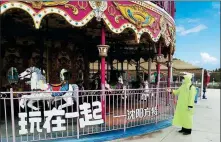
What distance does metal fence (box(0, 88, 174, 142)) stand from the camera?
171 inches

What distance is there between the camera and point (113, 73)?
39.8ft

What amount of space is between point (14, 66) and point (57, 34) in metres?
1.81

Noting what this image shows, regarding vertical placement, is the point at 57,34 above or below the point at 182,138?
above

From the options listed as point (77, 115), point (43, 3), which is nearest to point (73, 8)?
point (43, 3)

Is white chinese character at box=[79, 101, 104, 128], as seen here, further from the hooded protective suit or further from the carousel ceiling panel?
the hooded protective suit

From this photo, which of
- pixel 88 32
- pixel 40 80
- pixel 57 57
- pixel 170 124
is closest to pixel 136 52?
pixel 88 32

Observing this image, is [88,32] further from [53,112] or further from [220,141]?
[220,141]

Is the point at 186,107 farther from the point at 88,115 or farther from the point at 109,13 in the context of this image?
the point at 109,13

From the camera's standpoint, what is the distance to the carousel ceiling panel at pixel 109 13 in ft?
14.9

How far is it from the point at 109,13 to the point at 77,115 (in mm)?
2414

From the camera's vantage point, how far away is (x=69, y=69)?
8.60 m

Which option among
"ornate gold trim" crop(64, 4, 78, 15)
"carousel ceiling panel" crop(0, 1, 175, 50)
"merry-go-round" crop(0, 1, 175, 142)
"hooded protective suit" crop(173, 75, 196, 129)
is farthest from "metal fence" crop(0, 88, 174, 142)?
"ornate gold trim" crop(64, 4, 78, 15)

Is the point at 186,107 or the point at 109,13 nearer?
the point at 109,13

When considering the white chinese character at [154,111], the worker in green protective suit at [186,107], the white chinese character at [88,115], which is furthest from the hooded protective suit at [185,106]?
the white chinese character at [88,115]
